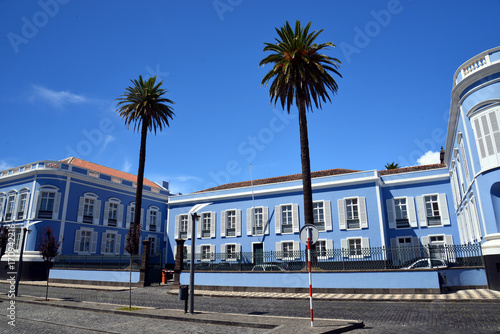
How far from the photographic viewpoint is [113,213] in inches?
1430

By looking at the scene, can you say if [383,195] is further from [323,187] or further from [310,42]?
[310,42]

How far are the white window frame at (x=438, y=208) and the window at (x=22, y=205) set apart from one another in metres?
32.5

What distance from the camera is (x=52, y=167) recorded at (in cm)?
3138

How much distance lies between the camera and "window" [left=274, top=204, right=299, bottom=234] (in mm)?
30516

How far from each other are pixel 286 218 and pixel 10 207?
81.8 ft

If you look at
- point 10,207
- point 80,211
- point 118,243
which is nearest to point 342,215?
point 118,243

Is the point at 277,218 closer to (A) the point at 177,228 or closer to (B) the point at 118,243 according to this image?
(A) the point at 177,228

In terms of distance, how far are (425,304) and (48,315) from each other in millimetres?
13126

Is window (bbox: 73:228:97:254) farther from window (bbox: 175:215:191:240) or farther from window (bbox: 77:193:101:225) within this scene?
window (bbox: 175:215:191:240)

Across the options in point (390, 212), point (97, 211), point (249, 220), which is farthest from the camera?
point (97, 211)

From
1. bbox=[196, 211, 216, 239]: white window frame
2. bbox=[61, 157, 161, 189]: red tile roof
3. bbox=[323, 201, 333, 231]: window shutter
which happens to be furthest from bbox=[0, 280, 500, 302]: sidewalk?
bbox=[61, 157, 161, 189]: red tile roof

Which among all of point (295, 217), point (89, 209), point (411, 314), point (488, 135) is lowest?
point (411, 314)

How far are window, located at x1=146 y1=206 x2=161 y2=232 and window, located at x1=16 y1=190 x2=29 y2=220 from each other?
1163cm

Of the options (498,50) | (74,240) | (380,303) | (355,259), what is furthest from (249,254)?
(74,240)
